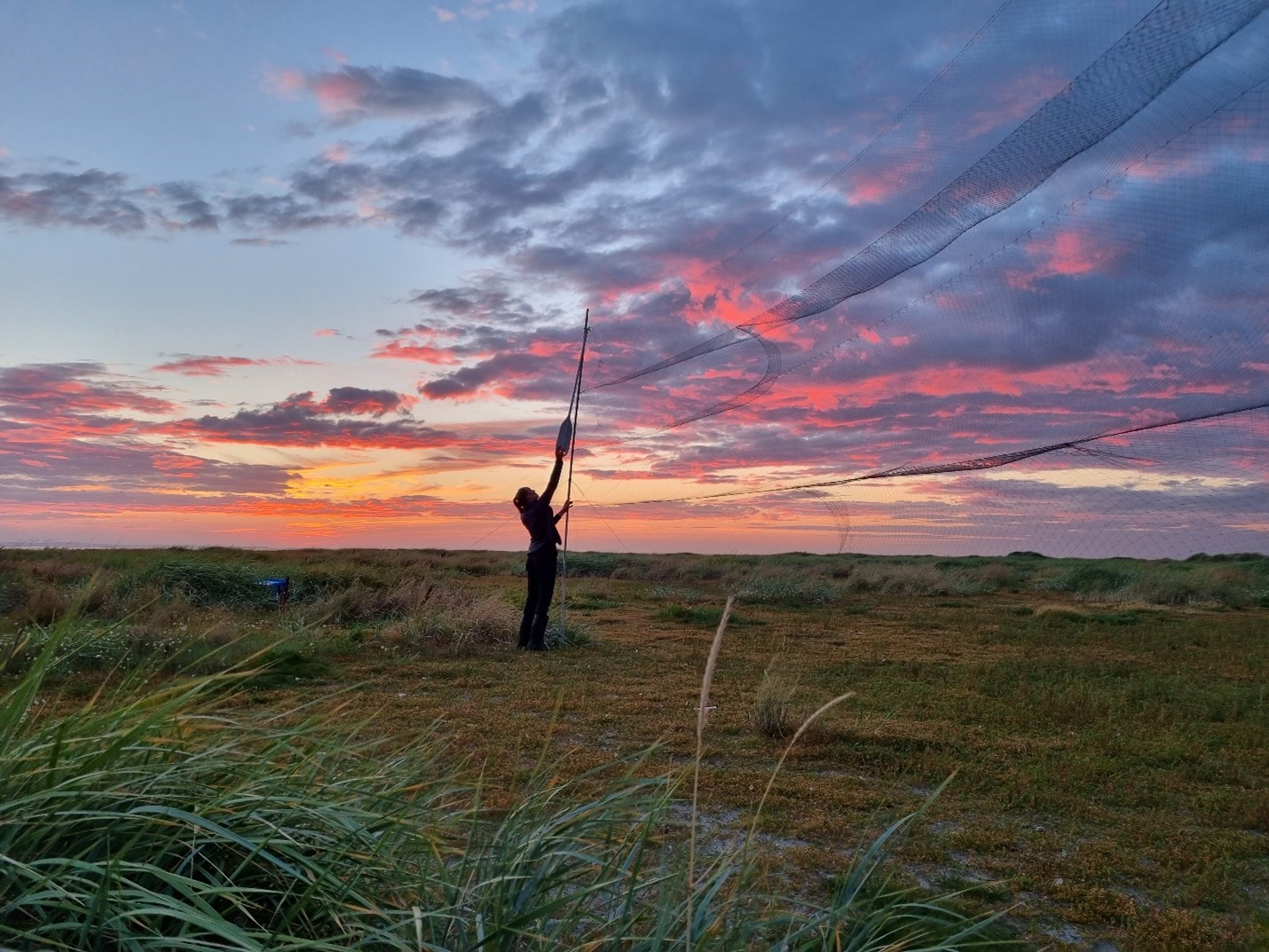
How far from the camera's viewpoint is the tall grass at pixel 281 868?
2107mm

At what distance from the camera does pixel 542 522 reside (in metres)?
11.6

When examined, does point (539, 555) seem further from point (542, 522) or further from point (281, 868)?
point (281, 868)

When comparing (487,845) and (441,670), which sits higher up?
(487,845)

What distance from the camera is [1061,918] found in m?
3.76

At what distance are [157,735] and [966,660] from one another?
1059 centimetres

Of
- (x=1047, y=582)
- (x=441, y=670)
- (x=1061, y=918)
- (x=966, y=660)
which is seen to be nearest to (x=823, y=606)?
(x=966, y=660)

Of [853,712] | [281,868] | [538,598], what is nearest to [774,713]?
[853,712]

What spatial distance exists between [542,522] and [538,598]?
101 centimetres

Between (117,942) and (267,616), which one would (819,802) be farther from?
(267,616)

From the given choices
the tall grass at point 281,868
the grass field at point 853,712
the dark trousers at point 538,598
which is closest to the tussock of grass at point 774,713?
the grass field at point 853,712

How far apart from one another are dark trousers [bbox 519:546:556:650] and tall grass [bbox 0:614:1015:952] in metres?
8.35

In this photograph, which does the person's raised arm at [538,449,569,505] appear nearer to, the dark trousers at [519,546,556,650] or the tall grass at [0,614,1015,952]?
the dark trousers at [519,546,556,650]

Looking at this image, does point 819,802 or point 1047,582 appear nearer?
point 819,802

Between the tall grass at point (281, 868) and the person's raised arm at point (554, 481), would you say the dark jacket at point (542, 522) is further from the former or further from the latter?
the tall grass at point (281, 868)
